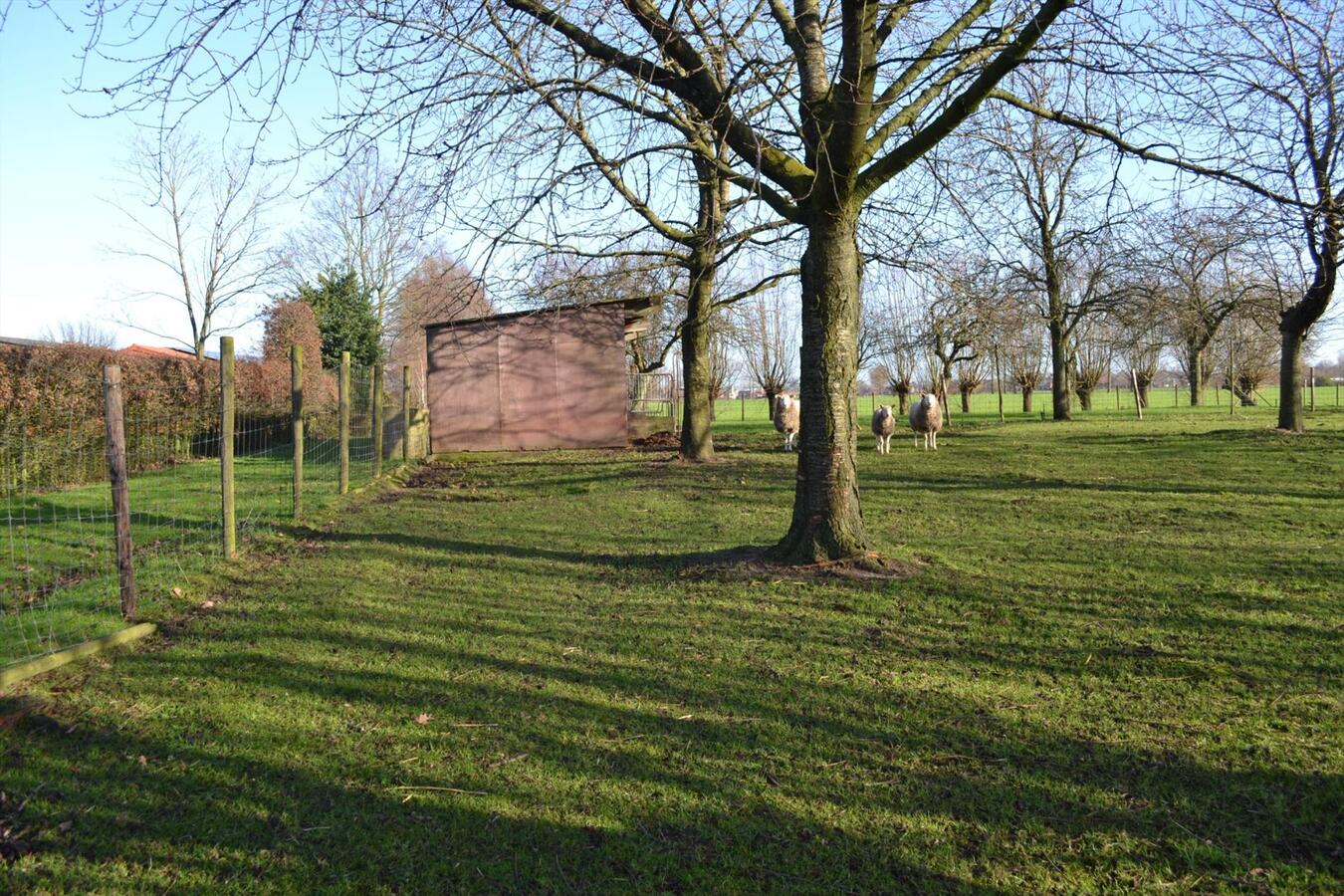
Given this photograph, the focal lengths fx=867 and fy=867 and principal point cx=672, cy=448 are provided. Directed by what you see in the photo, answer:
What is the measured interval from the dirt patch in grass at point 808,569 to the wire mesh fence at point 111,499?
4038mm

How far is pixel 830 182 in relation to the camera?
22.5 feet

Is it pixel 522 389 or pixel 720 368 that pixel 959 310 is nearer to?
pixel 522 389

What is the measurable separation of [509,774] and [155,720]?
1845mm

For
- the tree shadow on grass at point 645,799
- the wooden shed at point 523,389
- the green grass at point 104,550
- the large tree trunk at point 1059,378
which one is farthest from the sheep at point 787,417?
the tree shadow on grass at point 645,799

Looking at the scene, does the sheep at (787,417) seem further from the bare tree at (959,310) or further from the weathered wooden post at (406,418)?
the weathered wooden post at (406,418)

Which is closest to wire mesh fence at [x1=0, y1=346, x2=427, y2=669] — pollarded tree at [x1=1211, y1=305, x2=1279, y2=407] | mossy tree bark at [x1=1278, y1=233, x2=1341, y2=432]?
mossy tree bark at [x1=1278, y1=233, x2=1341, y2=432]

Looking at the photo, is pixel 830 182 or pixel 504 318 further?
pixel 504 318

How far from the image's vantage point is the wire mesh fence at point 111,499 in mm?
5945

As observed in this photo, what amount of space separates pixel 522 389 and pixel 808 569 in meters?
16.1

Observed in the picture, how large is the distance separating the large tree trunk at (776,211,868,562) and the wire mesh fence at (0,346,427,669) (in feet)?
15.9

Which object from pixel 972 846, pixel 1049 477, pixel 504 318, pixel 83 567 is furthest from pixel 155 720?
pixel 504 318

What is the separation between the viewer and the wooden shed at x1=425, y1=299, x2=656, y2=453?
21969mm

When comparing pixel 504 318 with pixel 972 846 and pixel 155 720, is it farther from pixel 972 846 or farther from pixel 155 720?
pixel 972 846

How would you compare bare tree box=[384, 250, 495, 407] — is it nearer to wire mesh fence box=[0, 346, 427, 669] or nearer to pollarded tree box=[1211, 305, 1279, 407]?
wire mesh fence box=[0, 346, 427, 669]
